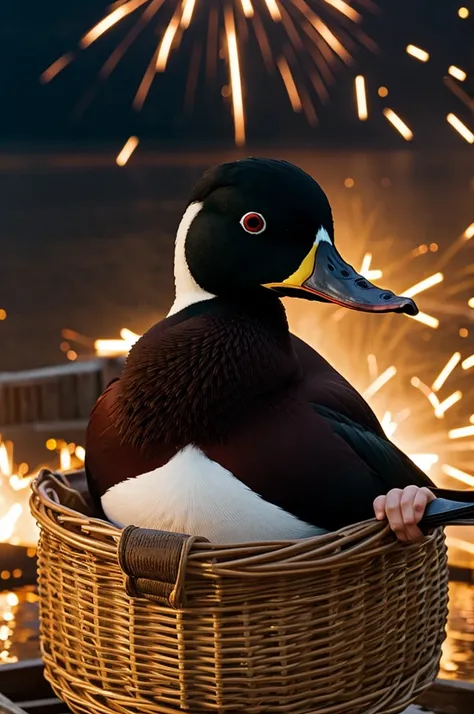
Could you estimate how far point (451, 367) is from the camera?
1.71 m

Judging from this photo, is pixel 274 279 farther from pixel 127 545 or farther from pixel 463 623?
pixel 463 623

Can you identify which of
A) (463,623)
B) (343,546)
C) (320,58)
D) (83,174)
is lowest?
(463,623)

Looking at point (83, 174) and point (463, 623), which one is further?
point (83, 174)

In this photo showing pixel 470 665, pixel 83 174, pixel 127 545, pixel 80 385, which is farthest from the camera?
pixel 83 174

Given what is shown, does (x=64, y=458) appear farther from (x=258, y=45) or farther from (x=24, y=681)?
(x=258, y=45)

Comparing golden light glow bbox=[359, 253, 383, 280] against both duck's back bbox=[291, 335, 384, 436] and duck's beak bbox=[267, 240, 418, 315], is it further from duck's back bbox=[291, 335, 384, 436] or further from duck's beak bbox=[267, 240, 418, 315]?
duck's beak bbox=[267, 240, 418, 315]

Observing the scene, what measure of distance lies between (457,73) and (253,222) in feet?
3.31

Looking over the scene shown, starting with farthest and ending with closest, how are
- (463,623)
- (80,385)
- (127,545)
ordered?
(80,385) → (463,623) → (127,545)

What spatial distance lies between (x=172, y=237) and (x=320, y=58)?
0.38m

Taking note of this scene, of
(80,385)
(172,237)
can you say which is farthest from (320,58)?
(80,385)

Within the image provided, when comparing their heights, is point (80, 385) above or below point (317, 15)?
below

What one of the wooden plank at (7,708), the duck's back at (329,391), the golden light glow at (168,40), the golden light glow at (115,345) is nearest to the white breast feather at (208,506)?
the duck's back at (329,391)

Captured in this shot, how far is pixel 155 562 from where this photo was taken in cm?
69

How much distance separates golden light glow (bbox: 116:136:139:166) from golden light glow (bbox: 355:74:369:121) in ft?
1.22
